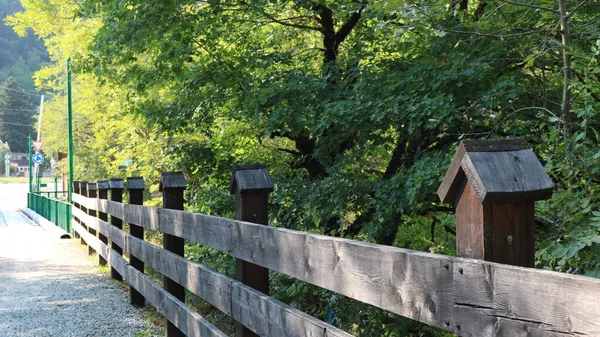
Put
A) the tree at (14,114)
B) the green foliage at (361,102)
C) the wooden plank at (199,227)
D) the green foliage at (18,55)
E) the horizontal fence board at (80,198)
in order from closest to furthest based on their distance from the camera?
the wooden plank at (199,227)
the green foliage at (361,102)
the horizontal fence board at (80,198)
the tree at (14,114)
the green foliage at (18,55)

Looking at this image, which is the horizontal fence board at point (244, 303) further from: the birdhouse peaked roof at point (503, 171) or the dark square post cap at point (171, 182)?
the birdhouse peaked roof at point (503, 171)

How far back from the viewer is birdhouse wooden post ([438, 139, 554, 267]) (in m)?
1.75

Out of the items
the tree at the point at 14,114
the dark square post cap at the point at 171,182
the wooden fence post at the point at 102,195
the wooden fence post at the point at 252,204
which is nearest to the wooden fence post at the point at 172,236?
the dark square post cap at the point at 171,182

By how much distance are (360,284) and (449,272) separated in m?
0.54

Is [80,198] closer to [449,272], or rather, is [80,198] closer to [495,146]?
[449,272]

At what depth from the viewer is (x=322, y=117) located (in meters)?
7.19

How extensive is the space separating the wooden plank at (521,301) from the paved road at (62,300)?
200 inches

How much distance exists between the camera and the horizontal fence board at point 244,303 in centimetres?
285

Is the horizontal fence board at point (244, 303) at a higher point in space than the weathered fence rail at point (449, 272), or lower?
lower

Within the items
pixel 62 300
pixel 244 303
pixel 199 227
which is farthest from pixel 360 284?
pixel 62 300

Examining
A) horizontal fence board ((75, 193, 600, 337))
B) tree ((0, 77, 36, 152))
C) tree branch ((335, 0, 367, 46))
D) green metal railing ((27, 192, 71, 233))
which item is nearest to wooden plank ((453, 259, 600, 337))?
horizontal fence board ((75, 193, 600, 337))

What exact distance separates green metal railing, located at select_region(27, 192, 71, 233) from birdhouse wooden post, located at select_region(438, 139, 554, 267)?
59.5 ft

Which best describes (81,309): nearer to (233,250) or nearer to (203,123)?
(203,123)

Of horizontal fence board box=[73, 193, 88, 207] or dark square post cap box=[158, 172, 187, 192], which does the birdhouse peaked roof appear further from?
horizontal fence board box=[73, 193, 88, 207]
